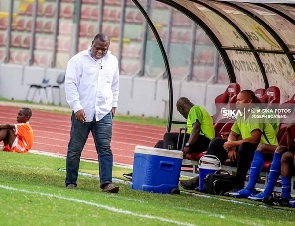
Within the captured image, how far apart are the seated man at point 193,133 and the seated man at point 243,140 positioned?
22.8 inches

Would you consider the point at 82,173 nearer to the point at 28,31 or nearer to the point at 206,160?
the point at 206,160

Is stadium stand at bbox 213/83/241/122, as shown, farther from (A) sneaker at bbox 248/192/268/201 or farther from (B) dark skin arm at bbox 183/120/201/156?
(A) sneaker at bbox 248/192/268/201

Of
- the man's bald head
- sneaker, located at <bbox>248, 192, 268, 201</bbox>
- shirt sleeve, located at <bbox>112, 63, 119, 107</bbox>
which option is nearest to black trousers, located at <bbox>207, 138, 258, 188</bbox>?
sneaker, located at <bbox>248, 192, 268, 201</bbox>

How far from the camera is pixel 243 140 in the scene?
49.3ft

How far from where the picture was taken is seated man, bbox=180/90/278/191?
1495cm

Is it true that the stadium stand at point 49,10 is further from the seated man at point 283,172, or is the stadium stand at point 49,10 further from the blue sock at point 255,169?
the seated man at point 283,172

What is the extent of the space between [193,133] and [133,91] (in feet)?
71.4

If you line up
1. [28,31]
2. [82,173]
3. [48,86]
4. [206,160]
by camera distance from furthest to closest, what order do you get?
[28,31], [48,86], [82,173], [206,160]

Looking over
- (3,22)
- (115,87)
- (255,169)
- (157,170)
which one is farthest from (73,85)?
(3,22)

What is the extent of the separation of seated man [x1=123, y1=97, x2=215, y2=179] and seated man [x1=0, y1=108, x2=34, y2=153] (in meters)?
3.38

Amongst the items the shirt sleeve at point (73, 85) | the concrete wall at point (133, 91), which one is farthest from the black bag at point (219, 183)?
the concrete wall at point (133, 91)

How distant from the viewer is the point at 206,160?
50.8 feet

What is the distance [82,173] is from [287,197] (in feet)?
11.4

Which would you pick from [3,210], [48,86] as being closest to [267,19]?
[3,210]
